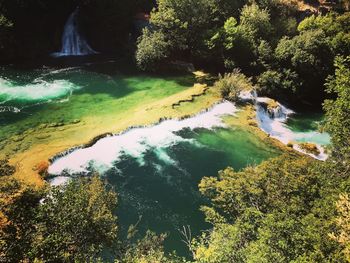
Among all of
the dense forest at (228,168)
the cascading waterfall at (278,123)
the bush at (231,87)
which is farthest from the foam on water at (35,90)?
the cascading waterfall at (278,123)

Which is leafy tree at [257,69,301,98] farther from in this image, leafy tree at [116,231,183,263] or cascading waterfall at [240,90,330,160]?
leafy tree at [116,231,183,263]

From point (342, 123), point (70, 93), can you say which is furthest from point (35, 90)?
point (342, 123)

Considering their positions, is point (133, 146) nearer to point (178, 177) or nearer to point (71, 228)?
point (178, 177)

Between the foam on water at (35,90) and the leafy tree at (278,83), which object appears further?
the leafy tree at (278,83)

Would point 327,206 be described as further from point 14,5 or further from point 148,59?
point 14,5

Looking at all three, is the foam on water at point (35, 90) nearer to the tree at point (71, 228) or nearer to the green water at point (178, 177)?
the green water at point (178, 177)

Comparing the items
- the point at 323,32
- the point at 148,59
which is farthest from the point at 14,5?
the point at 323,32

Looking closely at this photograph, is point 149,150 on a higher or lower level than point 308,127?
higher
